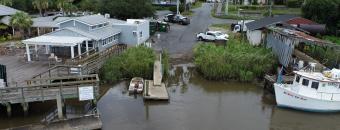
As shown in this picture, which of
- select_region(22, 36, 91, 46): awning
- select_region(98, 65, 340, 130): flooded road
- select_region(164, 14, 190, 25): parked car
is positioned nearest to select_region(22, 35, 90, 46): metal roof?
select_region(22, 36, 91, 46): awning

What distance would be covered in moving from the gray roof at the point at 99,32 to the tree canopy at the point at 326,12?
29.7m

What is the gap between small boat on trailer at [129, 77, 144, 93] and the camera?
2548 centimetres

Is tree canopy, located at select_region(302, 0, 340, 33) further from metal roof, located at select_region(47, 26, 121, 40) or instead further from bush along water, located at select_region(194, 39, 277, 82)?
metal roof, located at select_region(47, 26, 121, 40)

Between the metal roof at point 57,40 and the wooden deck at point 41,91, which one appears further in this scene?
the metal roof at point 57,40

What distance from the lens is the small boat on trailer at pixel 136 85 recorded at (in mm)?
25484

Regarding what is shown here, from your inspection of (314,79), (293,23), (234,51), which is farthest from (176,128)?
(293,23)

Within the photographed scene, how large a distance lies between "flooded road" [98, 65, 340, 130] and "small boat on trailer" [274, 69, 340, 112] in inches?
22.1

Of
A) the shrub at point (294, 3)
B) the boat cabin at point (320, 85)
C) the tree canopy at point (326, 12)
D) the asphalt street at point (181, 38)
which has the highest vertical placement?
the shrub at point (294, 3)

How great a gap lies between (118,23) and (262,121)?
21.3 metres

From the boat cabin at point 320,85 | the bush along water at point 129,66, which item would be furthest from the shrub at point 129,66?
the boat cabin at point 320,85

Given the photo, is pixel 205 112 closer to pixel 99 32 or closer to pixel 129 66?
pixel 129 66

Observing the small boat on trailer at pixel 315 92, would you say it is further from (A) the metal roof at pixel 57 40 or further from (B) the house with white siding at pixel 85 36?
(B) the house with white siding at pixel 85 36

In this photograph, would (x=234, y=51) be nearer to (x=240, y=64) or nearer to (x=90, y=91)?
(x=240, y=64)

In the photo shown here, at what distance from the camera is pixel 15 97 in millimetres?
19281
